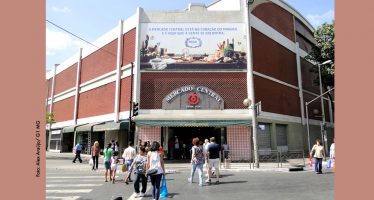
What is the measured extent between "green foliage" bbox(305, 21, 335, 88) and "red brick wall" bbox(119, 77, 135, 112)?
18.7 m

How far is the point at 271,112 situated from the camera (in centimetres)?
2714

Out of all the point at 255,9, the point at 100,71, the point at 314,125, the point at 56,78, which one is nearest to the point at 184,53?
the point at 255,9

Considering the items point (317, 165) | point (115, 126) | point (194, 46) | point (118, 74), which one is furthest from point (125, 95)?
point (317, 165)

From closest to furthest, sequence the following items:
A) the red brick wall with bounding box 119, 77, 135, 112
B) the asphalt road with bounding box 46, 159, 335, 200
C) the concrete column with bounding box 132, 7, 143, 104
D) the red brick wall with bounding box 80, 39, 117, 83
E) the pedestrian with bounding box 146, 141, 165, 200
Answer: the pedestrian with bounding box 146, 141, 165, 200 < the asphalt road with bounding box 46, 159, 335, 200 < the concrete column with bounding box 132, 7, 143, 104 < the red brick wall with bounding box 119, 77, 135, 112 < the red brick wall with bounding box 80, 39, 117, 83

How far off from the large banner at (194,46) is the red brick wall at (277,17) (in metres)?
4.19

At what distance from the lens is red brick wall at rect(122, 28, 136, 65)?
26391 mm

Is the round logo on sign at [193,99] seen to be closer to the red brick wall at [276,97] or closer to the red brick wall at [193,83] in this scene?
the red brick wall at [193,83]

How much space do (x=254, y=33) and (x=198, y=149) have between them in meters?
16.7

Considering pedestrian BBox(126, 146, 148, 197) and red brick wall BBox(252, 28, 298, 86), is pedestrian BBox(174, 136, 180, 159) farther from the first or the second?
pedestrian BBox(126, 146, 148, 197)

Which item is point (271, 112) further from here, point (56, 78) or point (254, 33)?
point (56, 78)

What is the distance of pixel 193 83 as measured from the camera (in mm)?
24500

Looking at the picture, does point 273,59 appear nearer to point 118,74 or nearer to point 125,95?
point 125,95

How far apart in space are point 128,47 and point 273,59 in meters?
12.5

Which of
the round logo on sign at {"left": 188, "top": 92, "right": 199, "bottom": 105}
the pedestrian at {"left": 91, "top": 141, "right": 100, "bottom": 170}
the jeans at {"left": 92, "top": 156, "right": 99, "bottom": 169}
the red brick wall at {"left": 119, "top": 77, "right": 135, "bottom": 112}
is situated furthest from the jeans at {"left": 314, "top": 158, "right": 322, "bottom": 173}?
the red brick wall at {"left": 119, "top": 77, "right": 135, "bottom": 112}
